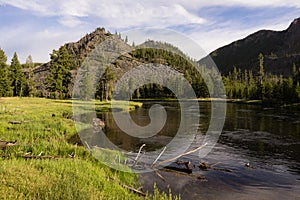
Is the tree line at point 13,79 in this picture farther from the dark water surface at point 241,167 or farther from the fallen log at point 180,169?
the fallen log at point 180,169

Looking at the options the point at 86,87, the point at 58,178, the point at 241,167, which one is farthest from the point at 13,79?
the point at 58,178

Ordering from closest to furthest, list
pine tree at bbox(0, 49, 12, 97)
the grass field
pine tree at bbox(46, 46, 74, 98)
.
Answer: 1. the grass field
2. pine tree at bbox(46, 46, 74, 98)
3. pine tree at bbox(0, 49, 12, 97)

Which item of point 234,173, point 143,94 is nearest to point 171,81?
point 143,94

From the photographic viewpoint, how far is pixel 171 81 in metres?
169

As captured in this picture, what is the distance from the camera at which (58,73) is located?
85250 mm

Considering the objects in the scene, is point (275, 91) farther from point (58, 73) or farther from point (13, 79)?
point (13, 79)

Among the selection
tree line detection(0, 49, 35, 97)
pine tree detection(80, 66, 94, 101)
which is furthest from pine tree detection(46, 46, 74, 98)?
tree line detection(0, 49, 35, 97)

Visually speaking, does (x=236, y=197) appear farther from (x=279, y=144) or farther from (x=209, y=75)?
(x=209, y=75)

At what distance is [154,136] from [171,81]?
135 meters

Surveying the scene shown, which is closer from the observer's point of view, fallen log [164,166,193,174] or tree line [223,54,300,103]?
fallen log [164,166,193,174]

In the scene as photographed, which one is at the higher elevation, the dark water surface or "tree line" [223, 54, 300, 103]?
"tree line" [223, 54, 300, 103]

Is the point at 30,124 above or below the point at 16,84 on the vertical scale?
below

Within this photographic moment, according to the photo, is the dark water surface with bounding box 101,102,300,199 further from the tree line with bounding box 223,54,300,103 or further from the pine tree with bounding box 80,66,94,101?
the tree line with bounding box 223,54,300,103

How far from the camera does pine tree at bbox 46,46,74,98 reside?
275 feet
